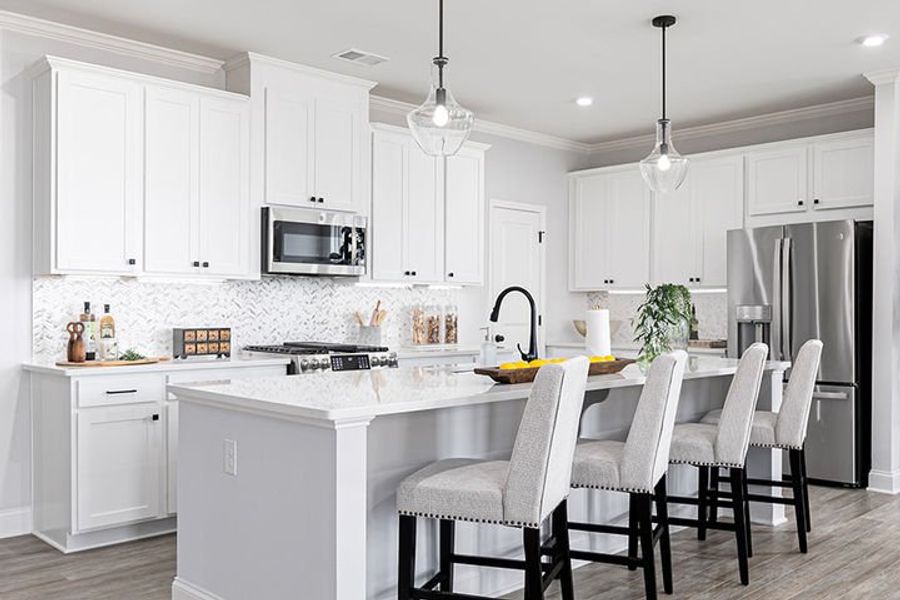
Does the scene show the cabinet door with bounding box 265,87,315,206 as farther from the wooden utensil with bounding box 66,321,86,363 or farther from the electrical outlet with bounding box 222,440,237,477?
the electrical outlet with bounding box 222,440,237,477

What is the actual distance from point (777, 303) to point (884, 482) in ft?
4.50

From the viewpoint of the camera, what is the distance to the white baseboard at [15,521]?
14.1ft

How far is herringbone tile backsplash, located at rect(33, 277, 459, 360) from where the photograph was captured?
4.52 meters

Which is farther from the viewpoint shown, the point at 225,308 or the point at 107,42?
the point at 225,308

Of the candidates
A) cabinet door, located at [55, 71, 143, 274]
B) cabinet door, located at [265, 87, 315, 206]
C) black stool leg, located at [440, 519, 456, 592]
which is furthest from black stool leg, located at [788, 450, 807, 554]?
cabinet door, located at [55, 71, 143, 274]

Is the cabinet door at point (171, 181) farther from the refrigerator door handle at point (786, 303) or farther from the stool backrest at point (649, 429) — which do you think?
the refrigerator door handle at point (786, 303)

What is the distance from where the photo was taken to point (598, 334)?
3.88 metres

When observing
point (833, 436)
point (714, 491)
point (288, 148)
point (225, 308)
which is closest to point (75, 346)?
point (225, 308)

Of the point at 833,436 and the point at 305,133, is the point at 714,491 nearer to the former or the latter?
the point at 833,436

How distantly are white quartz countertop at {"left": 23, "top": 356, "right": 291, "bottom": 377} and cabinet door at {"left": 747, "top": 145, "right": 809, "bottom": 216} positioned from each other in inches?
153

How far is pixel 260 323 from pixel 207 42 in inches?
70.7

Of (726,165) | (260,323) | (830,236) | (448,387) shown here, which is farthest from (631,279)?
(448,387)

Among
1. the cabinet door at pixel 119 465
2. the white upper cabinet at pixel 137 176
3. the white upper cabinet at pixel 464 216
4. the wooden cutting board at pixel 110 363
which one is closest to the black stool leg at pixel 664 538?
the cabinet door at pixel 119 465

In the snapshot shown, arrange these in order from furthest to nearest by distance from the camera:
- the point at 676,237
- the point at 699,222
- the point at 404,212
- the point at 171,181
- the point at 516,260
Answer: the point at 516,260 → the point at 676,237 → the point at 699,222 → the point at 404,212 → the point at 171,181
